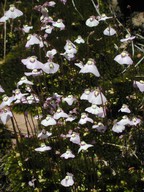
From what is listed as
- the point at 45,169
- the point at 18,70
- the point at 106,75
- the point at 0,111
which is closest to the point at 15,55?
the point at 18,70

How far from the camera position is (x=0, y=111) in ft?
11.8

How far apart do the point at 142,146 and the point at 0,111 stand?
1.46 meters

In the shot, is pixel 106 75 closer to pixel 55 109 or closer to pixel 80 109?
pixel 80 109

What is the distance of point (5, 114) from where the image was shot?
3.55m

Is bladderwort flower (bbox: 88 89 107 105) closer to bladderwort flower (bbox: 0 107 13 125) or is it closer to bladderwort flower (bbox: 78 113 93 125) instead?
bladderwort flower (bbox: 78 113 93 125)

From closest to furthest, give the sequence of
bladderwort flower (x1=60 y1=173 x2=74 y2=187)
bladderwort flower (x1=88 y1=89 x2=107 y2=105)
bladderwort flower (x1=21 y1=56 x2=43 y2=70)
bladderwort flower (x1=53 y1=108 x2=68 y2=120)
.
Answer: bladderwort flower (x1=88 y1=89 x2=107 y2=105) < bladderwort flower (x1=21 y1=56 x2=43 y2=70) < bladderwort flower (x1=60 y1=173 x2=74 y2=187) < bladderwort flower (x1=53 y1=108 x2=68 y2=120)

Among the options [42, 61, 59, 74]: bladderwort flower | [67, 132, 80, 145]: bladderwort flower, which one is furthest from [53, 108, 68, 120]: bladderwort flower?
[42, 61, 59, 74]: bladderwort flower

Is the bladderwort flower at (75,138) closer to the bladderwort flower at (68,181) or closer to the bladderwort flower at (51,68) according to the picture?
the bladderwort flower at (68,181)

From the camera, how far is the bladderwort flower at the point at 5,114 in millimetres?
3533

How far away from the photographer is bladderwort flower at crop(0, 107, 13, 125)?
3.53m

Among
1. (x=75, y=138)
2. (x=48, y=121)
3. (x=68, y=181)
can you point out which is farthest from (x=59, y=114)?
(x=68, y=181)

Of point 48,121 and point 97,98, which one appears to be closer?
point 97,98

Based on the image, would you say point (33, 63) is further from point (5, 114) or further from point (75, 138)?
point (75, 138)

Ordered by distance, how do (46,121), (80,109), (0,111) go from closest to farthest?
1. (0,111)
2. (46,121)
3. (80,109)
